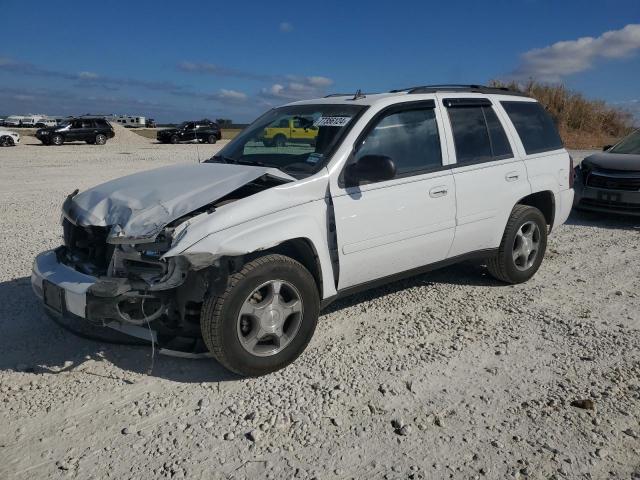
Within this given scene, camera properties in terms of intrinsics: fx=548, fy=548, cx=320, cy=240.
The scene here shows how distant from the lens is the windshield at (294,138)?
4.10m

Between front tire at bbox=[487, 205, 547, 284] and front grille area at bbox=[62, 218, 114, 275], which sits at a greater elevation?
front grille area at bbox=[62, 218, 114, 275]

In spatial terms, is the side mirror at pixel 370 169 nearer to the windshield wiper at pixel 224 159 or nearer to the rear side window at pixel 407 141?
the rear side window at pixel 407 141

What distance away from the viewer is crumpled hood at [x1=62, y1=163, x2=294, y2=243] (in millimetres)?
3412

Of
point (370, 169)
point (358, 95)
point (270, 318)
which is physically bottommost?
point (270, 318)

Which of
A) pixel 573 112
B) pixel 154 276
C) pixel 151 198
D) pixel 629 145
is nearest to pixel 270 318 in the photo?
pixel 154 276

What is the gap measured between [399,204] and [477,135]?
1298mm

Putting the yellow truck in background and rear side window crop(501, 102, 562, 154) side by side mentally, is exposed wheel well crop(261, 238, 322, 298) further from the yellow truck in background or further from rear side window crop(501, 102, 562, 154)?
rear side window crop(501, 102, 562, 154)

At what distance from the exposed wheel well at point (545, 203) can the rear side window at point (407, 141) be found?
1.58 m

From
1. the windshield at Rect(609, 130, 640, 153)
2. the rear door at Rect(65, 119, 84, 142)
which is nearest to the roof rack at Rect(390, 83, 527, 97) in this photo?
the windshield at Rect(609, 130, 640, 153)

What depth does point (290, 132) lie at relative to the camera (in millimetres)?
4562

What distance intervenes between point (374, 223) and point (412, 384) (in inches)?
46.8

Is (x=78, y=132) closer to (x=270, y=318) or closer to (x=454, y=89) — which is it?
(x=454, y=89)

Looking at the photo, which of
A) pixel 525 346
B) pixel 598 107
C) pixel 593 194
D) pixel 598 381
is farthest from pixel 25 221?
pixel 598 107

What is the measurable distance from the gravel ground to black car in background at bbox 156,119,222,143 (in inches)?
1246
